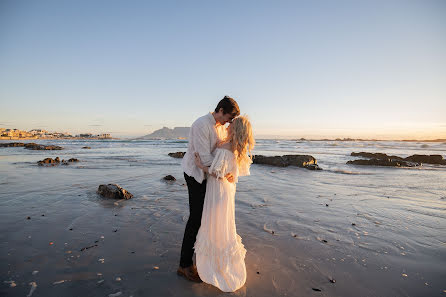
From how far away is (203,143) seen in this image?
291cm

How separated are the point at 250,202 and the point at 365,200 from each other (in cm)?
340

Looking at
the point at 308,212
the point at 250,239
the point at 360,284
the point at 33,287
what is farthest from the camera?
the point at 308,212

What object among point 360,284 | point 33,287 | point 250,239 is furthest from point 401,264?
point 33,287

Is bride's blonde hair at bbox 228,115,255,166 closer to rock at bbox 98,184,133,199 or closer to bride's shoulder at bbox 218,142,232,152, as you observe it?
bride's shoulder at bbox 218,142,232,152

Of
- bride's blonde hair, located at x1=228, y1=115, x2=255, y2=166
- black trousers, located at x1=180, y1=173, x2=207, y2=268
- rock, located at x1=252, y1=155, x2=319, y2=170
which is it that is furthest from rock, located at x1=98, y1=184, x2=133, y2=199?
rock, located at x1=252, y1=155, x2=319, y2=170

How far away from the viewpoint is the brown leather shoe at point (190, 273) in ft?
9.85

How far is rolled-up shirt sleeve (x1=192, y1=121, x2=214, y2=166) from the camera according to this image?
290 cm

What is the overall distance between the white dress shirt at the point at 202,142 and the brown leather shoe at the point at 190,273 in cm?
117

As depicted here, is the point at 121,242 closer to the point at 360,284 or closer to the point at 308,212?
the point at 360,284

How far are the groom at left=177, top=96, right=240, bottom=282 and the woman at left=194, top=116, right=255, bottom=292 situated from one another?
0.10 meters

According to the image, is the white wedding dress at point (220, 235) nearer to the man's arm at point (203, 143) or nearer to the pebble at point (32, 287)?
the man's arm at point (203, 143)

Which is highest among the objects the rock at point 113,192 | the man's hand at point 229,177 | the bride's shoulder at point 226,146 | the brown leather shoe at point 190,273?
the bride's shoulder at point 226,146

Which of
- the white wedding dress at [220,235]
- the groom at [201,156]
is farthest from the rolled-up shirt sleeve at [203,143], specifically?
the white wedding dress at [220,235]

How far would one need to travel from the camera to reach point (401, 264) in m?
3.33
